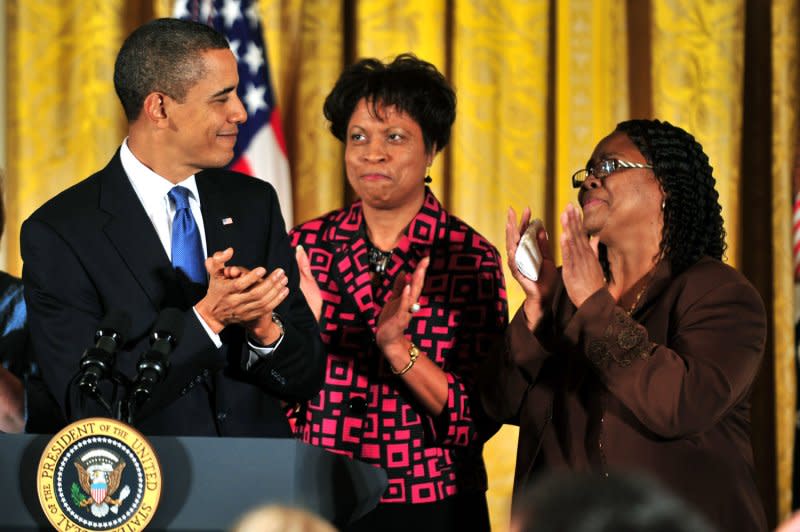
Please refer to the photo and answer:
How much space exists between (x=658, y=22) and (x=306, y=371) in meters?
2.50

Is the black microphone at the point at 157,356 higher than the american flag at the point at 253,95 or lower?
lower

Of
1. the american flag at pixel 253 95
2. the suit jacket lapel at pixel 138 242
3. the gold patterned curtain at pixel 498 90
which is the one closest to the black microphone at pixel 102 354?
the suit jacket lapel at pixel 138 242

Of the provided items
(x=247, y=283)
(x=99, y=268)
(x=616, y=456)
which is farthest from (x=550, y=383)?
(x=99, y=268)

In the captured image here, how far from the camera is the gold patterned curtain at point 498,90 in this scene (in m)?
4.55

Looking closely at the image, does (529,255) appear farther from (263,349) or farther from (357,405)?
(263,349)

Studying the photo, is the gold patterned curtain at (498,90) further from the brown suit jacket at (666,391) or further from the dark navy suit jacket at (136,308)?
the dark navy suit jacket at (136,308)

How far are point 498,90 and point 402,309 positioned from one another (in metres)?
1.79

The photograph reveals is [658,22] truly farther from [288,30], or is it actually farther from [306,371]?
[306,371]

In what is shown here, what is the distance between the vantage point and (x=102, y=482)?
6.48ft

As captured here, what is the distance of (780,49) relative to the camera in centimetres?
447

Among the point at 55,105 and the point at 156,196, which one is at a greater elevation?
the point at 55,105

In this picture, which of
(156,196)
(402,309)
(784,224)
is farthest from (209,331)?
(784,224)

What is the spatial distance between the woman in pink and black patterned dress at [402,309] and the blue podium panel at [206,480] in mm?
1090

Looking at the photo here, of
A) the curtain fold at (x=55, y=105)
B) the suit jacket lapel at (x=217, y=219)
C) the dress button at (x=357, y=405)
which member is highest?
the curtain fold at (x=55, y=105)
